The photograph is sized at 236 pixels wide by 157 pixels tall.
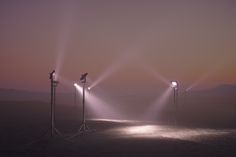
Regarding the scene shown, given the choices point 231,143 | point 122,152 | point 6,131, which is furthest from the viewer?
point 6,131

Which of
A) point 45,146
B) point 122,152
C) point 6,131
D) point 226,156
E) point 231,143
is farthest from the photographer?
point 6,131

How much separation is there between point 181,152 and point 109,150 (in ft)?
16.7

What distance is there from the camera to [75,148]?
95.2ft

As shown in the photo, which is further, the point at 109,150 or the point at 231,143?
the point at 231,143

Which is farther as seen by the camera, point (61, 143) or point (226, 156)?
point (61, 143)

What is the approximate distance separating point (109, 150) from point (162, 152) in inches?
149

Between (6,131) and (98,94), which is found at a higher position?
(98,94)

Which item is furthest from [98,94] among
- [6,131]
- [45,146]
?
[45,146]

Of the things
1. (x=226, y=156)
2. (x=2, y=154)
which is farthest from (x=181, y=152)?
(x=2, y=154)

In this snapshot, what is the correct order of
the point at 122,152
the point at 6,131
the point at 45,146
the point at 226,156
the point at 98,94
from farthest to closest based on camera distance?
1. the point at 98,94
2. the point at 6,131
3. the point at 45,146
4. the point at 122,152
5. the point at 226,156

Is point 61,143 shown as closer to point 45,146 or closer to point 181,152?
point 45,146

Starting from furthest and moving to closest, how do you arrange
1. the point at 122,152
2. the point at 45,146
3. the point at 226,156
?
1. the point at 45,146
2. the point at 122,152
3. the point at 226,156

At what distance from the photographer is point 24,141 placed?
3341cm

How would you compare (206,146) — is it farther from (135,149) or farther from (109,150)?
(109,150)
